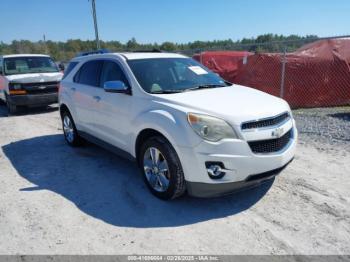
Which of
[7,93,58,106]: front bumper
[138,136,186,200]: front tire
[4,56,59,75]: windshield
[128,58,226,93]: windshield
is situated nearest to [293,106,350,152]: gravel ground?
[128,58,226,93]: windshield

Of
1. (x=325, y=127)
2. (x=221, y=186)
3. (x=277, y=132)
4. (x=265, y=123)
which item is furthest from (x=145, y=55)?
(x=325, y=127)

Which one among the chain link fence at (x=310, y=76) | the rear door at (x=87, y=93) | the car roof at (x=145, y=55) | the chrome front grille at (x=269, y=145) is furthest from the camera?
the chain link fence at (x=310, y=76)

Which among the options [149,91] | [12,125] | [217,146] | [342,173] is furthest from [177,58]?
[12,125]

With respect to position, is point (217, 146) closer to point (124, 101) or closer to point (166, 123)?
point (166, 123)

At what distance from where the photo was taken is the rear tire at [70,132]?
6.31m

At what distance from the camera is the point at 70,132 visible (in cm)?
649

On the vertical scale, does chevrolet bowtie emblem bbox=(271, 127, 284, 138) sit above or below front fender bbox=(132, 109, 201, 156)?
below

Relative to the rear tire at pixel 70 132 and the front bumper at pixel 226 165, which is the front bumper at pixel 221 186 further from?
the rear tire at pixel 70 132

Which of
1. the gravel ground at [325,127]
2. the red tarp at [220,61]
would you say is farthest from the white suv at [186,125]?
the red tarp at [220,61]

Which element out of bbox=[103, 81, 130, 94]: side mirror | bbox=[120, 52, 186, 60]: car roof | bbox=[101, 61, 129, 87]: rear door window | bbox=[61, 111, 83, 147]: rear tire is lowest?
bbox=[61, 111, 83, 147]: rear tire

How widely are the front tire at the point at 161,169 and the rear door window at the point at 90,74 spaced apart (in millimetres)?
1805

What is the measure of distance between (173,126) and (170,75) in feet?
4.29

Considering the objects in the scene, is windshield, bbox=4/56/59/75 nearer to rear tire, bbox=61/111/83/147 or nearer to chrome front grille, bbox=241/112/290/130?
rear tire, bbox=61/111/83/147

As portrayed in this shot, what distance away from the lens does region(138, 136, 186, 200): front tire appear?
3.63 meters
